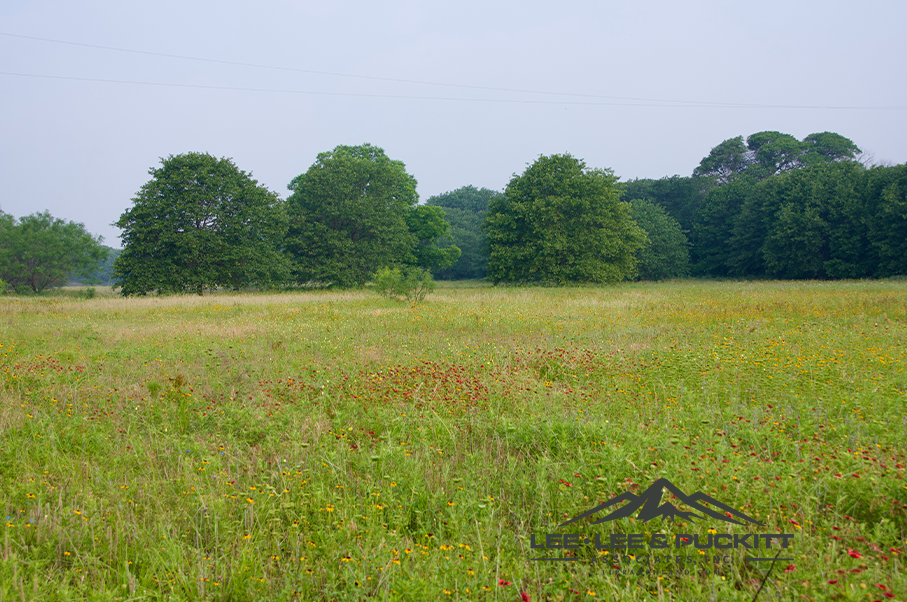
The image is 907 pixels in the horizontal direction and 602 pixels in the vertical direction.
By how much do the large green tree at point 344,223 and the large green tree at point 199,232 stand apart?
2.99 meters

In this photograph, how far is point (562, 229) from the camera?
40844mm

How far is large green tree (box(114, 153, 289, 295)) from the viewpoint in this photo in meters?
32.9

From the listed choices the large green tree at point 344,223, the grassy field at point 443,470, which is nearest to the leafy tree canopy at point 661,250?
the large green tree at point 344,223

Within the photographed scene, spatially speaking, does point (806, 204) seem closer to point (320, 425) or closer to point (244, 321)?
point (244, 321)

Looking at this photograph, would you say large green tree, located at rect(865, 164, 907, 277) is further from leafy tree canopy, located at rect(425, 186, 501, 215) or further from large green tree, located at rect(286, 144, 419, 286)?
leafy tree canopy, located at rect(425, 186, 501, 215)

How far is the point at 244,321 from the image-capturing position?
1558cm

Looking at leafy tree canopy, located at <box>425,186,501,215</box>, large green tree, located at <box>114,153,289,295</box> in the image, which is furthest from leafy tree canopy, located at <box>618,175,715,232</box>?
large green tree, located at <box>114,153,289,295</box>

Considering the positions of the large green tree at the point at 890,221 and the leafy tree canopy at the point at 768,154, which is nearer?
the large green tree at the point at 890,221

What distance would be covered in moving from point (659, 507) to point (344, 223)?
135 feet

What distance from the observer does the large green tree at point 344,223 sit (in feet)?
133

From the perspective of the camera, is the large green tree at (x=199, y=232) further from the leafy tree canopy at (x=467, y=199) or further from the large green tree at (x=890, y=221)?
the leafy tree canopy at (x=467, y=199)

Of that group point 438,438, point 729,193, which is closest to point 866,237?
point 729,193

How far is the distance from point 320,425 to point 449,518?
2334 mm

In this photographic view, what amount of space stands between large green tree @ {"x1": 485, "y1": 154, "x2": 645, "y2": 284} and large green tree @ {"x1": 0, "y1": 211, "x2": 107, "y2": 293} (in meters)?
39.6
